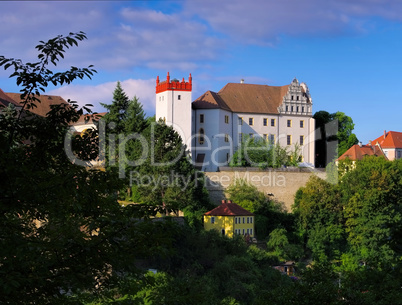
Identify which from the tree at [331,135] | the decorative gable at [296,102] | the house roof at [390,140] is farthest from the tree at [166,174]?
the house roof at [390,140]

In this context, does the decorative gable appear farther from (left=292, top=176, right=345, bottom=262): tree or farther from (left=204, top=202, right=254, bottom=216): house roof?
(left=204, top=202, right=254, bottom=216): house roof

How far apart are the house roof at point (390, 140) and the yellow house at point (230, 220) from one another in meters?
37.2

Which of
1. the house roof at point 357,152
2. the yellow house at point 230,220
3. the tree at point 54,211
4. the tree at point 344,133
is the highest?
the tree at point 344,133

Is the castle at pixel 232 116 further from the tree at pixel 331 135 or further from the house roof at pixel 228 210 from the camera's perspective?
the house roof at pixel 228 210

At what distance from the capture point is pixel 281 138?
54844 mm

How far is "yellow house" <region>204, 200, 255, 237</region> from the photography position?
41.9 meters

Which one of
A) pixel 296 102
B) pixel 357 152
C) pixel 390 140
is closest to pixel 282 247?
pixel 296 102

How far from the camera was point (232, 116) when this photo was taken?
176 ft

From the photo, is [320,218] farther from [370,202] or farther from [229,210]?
[229,210]

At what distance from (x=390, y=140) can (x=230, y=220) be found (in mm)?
39520

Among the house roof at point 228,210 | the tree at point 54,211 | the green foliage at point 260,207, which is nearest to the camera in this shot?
the tree at point 54,211

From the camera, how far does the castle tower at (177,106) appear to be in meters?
47.9

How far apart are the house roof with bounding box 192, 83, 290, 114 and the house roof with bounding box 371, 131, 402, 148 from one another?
23015 mm

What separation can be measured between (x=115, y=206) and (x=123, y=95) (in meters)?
39.7
